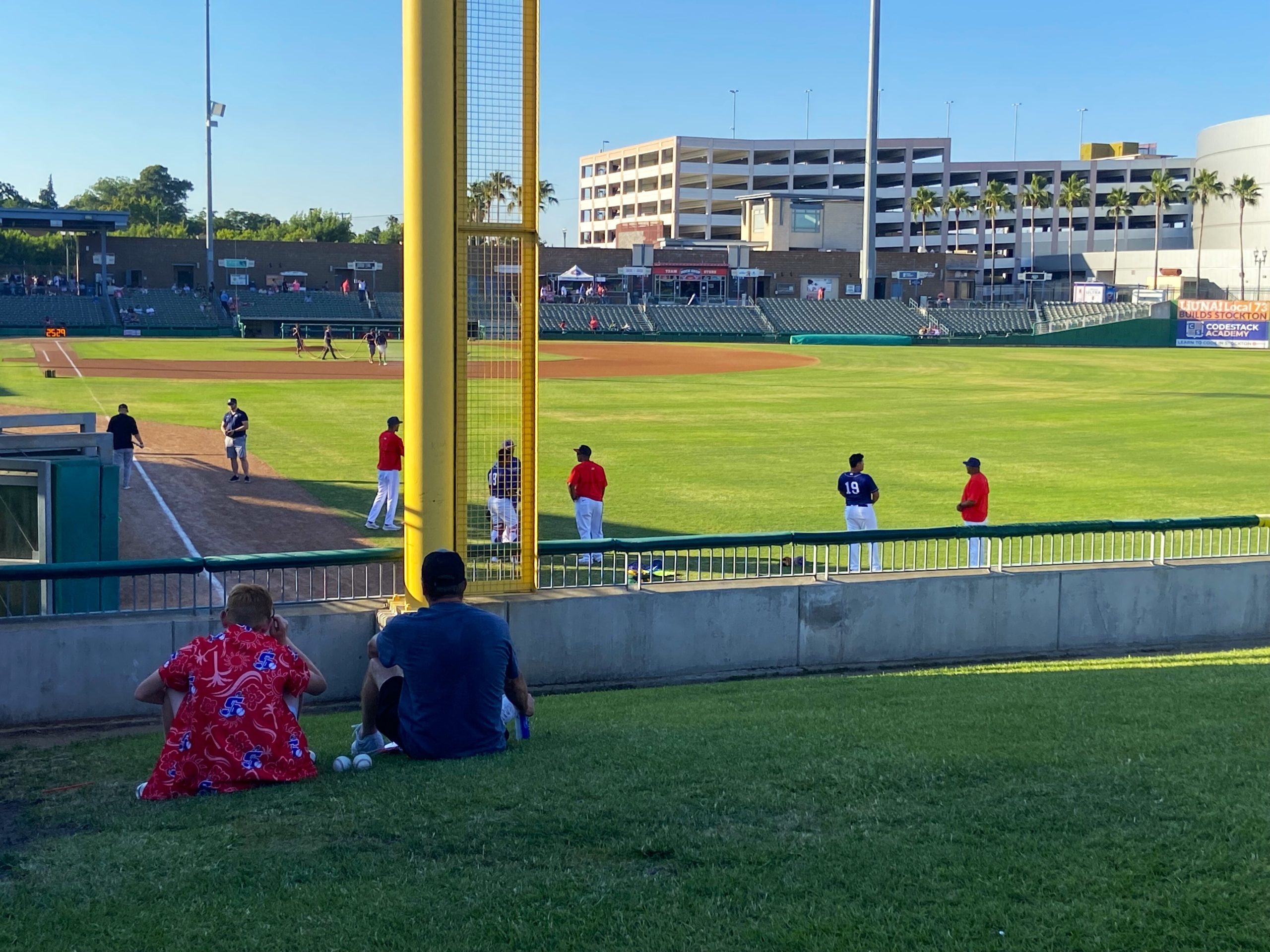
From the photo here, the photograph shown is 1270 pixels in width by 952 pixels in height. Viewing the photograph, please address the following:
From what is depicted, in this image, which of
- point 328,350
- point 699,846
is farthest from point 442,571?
point 328,350

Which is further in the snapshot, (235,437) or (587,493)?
(235,437)

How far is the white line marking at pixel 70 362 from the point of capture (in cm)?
3644

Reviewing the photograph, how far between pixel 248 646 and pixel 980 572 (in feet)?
27.0

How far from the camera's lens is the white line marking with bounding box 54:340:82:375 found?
36.4 meters

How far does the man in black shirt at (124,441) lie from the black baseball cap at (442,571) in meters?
16.3

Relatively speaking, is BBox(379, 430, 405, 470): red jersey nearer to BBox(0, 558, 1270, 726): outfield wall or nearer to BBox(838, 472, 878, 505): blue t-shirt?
BBox(838, 472, 878, 505): blue t-shirt

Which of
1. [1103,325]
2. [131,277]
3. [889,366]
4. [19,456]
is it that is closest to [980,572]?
[19,456]

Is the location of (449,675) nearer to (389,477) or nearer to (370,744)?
(370,744)

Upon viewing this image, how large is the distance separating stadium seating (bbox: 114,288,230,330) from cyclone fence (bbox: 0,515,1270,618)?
67803 millimetres

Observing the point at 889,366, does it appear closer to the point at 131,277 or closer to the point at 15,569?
the point at 15,569

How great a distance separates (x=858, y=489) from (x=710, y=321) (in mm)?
70880

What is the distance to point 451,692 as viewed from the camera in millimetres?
6562

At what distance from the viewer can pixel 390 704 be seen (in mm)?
6758

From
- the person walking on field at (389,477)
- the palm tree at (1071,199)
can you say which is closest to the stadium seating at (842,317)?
the palm tree at (1071,199)
